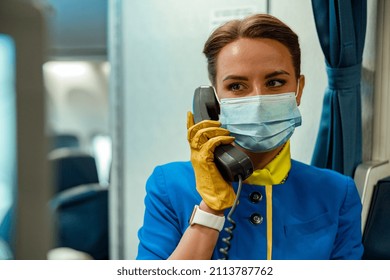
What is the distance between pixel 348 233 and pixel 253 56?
16.5 inches

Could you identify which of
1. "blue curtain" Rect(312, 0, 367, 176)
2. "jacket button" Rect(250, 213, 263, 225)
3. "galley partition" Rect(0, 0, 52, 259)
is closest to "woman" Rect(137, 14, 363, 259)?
"jacket button" Rect(250, 213, 263, 225)

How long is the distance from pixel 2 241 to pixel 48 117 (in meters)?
0.73

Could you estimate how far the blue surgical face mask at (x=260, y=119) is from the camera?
926 millimetres

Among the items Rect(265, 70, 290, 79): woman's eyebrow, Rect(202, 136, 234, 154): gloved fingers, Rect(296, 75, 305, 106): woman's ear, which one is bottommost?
Rect(202, 136, 234, 154): gloved fingers

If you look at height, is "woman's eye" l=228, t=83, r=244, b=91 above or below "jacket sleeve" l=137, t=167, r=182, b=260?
above

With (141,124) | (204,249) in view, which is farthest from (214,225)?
(141,124)

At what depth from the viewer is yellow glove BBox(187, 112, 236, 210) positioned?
87 centimetres

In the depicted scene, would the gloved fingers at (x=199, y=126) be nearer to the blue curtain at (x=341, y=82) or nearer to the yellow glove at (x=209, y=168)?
the yellow glove at (x=209, y=168)

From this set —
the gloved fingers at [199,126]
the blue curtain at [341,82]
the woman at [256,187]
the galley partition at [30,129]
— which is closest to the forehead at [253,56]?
the woman at [256,187]

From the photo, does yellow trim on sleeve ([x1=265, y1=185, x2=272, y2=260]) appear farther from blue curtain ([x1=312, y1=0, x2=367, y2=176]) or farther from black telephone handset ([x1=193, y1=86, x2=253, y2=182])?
blue curtain ([x1=312, y1=0, x2=367, y2=176])

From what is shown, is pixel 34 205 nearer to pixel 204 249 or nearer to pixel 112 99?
pixel 204 249

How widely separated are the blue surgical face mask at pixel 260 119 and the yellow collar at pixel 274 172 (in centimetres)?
4

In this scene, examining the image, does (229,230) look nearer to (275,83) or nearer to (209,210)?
(209,210)

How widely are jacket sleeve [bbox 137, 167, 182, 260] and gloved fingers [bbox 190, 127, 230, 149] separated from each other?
0.40 feet
